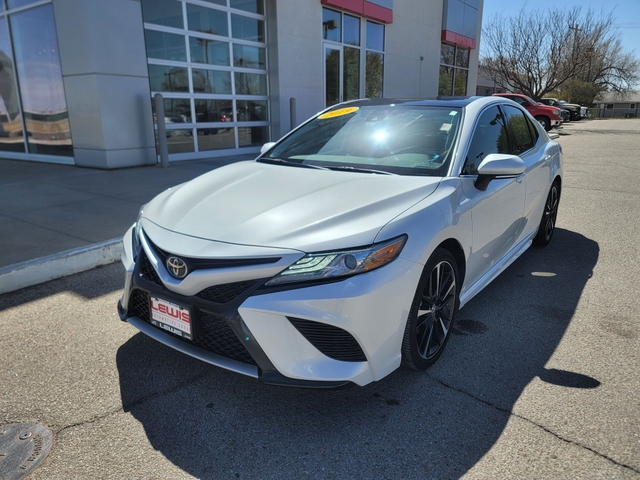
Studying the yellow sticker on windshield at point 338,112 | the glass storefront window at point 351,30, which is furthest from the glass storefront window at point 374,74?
the yellow sticker on windshield at point 338,112

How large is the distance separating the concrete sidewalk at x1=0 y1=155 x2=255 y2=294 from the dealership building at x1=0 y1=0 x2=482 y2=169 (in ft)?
2.80

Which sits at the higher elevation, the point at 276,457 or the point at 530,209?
the point at 530,209

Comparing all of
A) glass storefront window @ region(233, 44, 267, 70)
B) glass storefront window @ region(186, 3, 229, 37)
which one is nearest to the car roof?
glass storefront window @ region(186, 3, 229, 37)

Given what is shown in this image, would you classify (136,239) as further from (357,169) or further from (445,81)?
(445,81)

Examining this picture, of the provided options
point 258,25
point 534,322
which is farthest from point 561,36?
point 534,322

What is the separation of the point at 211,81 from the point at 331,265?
1041cm

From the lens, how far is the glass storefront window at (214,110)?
1129 cm

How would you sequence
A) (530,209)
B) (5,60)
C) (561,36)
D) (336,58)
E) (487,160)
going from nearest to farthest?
(487,160)
(530,209)
(5,60)
(336,58)
(561,36)

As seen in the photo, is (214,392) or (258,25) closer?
(214,392)

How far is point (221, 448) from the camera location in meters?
2.24

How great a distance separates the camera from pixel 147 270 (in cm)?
257

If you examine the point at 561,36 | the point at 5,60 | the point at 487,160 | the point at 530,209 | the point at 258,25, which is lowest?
the point at 530,209

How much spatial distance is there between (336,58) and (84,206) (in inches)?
417

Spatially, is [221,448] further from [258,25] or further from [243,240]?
[258,25]
